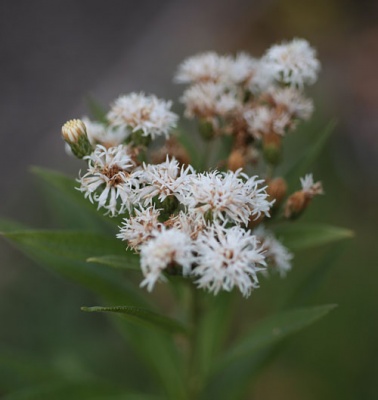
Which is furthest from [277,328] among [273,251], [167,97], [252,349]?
[167,97]

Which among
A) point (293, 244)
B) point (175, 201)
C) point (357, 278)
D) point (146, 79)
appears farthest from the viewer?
point (146, 79)

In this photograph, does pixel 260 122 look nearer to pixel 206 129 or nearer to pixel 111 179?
pixel 206 129

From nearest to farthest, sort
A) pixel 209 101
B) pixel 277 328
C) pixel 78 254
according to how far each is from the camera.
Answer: pixel 78 254
pixel 277 328
pixel 209 101

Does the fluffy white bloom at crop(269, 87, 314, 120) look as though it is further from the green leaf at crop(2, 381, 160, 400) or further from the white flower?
the green leaf at crop(2, 381, 160, 400)

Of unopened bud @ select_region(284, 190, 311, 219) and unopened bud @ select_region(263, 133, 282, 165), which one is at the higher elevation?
unopened bud @ select_region(263, 133, 282, 165)

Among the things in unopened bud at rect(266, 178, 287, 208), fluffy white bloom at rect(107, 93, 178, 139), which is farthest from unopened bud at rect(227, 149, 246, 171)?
fluffy white bloom at rect(107, 93, 178, 139)

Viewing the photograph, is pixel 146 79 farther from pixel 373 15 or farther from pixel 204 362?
pixel 204 362

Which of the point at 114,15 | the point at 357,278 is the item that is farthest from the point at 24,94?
the point at 357,278
